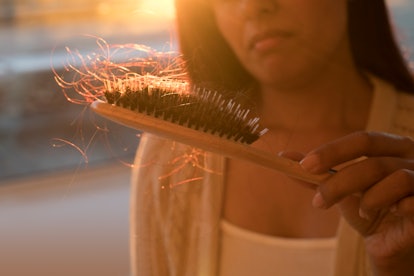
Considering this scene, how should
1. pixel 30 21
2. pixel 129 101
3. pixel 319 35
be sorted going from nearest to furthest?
pixel 129 101 < pixel 319 35 < pixel 30 21

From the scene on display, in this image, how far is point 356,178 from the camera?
1.00ft

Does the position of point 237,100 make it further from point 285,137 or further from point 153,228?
point 153,228

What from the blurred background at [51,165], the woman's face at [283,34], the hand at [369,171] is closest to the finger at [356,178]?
the hand at [369,171]

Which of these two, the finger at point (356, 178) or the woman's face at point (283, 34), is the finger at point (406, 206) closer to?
the finger at point (356, 178)

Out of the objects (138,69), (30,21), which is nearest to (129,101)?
(138,69)

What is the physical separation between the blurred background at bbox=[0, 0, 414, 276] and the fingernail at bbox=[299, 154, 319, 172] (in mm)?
241

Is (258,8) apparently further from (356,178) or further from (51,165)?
(51,165)

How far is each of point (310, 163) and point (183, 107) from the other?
7 centimetres

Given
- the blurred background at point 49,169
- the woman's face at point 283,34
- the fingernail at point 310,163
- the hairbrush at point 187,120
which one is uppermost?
the woman's face at point 283,34

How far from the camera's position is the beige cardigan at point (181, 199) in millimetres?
456

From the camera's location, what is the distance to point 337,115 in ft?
1.54

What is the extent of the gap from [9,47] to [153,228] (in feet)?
0.97

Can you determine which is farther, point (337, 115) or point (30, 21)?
point (30, 21)

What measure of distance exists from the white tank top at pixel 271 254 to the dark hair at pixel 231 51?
13 cm
